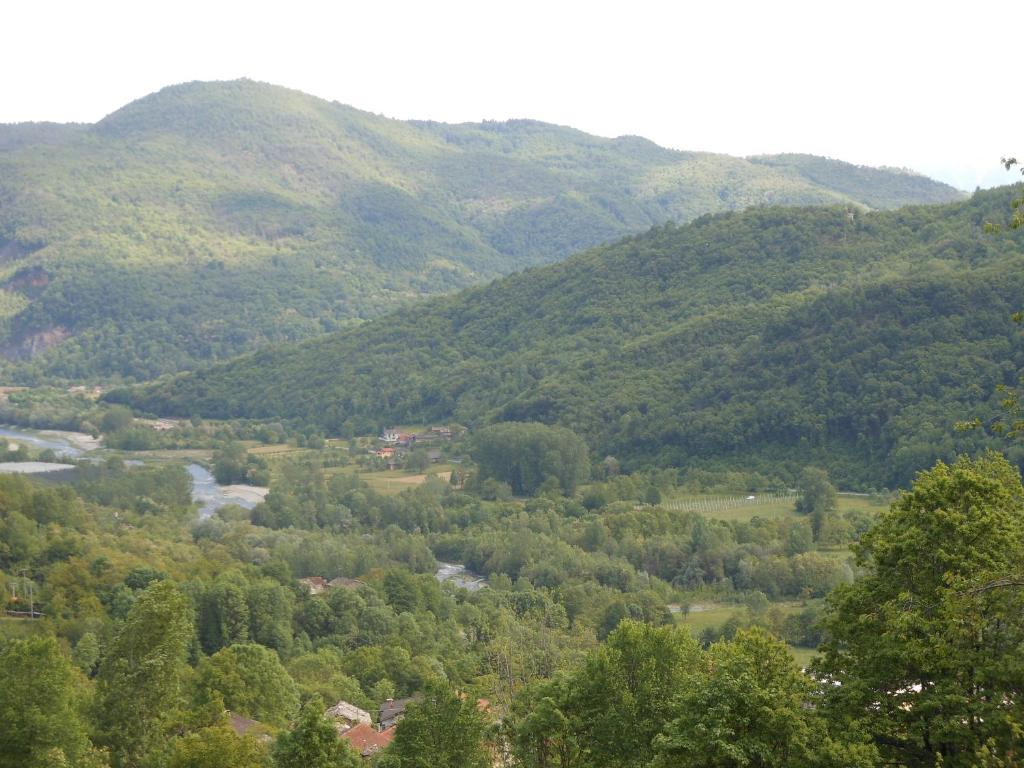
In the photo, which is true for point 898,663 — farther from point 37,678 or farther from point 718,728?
point 37,678

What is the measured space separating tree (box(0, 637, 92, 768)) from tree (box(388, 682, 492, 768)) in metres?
7.42

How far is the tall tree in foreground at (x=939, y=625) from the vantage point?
20766 mm

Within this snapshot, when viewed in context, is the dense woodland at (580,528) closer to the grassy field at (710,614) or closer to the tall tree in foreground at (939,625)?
the tall tree in foreground at (939,625)

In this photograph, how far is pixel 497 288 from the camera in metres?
171

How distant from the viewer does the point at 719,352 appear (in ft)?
396

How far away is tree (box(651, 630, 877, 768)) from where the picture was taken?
21844 mm

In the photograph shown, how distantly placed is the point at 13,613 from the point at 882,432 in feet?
218

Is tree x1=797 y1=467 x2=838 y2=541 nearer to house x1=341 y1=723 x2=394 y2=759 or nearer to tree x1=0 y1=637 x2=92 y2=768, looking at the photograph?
house x1=341 y1=723 x2=394 y2=759

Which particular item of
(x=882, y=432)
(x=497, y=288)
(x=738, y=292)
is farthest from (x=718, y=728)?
(x=497, y=288)

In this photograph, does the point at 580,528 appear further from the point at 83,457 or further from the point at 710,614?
the point at 83,457

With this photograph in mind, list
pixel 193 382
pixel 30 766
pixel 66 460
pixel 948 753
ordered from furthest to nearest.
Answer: pixel 193 382, pixel 66 460, pixel 30 766, pixel 948 753

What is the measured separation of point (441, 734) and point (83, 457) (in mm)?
97922

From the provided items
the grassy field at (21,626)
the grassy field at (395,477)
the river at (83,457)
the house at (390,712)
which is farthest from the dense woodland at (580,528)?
the river at (83,457)

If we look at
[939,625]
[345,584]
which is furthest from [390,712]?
[939,625]
